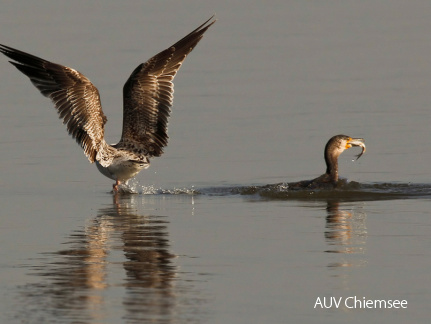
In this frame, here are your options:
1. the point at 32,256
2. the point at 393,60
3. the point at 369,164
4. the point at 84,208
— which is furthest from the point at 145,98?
the point at 393,60

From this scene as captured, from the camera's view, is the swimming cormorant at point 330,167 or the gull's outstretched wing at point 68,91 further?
the swimming cormorant at point 330,167

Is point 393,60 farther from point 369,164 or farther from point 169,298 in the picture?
point 169,298

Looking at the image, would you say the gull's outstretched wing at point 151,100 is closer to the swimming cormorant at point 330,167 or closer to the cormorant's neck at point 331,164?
the swimming cormorant at point 330,167

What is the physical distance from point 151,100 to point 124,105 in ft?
1.30

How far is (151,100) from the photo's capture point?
18.0m

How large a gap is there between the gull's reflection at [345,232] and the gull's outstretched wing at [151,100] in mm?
3252

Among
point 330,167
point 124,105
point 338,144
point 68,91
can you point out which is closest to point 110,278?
point 68,91

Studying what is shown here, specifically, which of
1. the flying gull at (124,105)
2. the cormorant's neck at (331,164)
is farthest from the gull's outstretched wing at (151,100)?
the cormorant's neck at (331,164)

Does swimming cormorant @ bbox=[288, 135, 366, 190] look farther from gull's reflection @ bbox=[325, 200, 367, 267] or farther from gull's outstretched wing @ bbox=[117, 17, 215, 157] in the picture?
gull's outstretched wing @ bbox=[117, 17, 215, 157]

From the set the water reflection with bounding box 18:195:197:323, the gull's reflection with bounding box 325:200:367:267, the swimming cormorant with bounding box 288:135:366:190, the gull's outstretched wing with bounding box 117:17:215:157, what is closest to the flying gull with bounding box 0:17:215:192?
the gull's outstretched wing with bounding box 117:17:215:157

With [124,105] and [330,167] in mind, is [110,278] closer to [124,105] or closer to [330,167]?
[124,105]

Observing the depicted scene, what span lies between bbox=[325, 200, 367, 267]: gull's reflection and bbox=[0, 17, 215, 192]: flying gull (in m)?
3.27

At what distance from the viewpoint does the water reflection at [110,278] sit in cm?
1032

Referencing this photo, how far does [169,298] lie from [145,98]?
752cm
